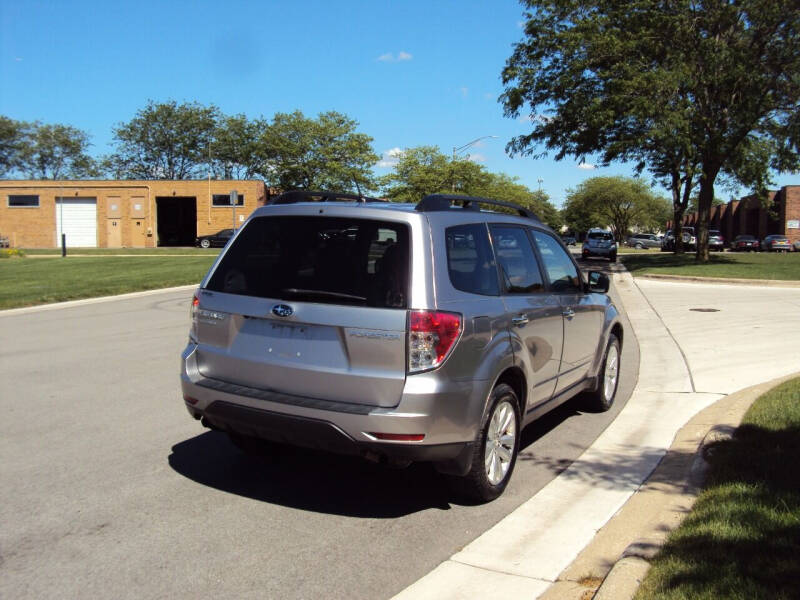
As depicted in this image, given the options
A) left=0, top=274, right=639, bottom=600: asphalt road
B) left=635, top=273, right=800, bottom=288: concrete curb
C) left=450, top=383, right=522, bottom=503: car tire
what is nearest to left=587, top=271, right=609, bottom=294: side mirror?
left=0, top=274, right=639, bottom=600: asphalt road

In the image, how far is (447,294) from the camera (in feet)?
13.2

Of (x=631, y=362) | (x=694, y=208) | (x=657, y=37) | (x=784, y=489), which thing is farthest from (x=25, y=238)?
(x=694, y=208)

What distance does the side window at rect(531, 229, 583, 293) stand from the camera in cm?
562

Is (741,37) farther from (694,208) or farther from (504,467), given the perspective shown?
(694,208)

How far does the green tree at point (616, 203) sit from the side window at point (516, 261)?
87264 millimetres

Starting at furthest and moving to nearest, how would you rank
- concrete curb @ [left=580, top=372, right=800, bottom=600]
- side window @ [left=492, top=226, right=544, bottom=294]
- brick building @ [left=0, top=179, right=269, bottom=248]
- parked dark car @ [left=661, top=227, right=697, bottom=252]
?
parked dark car @ [left=661, top=227, right=697, bottom=252] → brick building @ [left=0, top=179, right=269, bottom=248] → side window @ [left=492, top=226, right=544, bottom=294] → concrete curb @ [left=580, top=372, right=800, bottom=600]

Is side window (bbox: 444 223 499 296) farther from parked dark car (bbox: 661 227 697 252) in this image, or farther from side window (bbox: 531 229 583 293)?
parked dark car (bbox: 661 227 697 252)

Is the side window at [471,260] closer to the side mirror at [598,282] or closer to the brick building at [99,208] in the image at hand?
the side mirror at [598,282]

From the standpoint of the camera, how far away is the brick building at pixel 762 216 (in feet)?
207

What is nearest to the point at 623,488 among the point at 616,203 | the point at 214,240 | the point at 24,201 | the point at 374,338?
the point at 374,338

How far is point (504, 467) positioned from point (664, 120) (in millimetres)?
22774

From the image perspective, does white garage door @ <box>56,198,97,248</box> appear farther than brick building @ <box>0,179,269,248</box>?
Yes

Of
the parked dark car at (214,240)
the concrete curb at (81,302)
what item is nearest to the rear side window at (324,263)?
the concrete curb at (81,302)

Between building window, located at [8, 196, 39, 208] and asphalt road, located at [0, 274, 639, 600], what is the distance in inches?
2331
